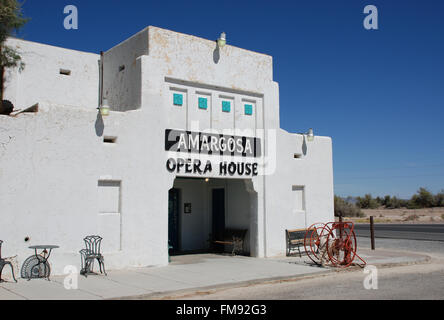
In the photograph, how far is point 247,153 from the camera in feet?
51.3

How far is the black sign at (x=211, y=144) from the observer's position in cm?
1396

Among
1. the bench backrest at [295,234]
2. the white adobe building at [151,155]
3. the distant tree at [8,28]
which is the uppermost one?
the distant tree at [8,28]

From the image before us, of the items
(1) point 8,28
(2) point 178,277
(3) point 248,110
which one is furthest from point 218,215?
A: (1) point 8,28

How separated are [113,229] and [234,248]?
16.9 feet

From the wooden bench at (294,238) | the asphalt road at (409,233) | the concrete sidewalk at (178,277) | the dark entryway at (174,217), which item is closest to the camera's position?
the concrete sidewalk at (178,277)

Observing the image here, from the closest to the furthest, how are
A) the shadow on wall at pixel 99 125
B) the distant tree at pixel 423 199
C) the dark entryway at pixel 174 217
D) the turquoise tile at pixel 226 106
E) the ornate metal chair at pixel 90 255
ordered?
the ornate metal chair at pixel 90 255
the shadow on wall at pixel 99 125
the turquoise tile at pixel 226 106
the dark entryway at pixel 174 217
the distant tree at pixel 423 199

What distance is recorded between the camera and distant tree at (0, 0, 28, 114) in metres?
13.4

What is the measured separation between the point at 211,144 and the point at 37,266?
6.36m

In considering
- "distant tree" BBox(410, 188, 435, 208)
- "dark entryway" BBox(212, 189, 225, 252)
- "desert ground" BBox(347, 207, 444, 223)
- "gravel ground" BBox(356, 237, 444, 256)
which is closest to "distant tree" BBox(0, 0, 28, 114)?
"dark entryway" BBox(212, 189, 225, 252)

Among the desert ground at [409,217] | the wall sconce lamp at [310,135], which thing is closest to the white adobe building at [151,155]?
the wall sconce lamp at [310,135]

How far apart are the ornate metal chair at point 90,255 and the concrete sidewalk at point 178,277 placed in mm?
363

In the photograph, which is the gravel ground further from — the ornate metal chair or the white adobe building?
the ornate metal chair

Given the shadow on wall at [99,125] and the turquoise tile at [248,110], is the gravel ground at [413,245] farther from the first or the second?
the shadow on wall at [99,125]

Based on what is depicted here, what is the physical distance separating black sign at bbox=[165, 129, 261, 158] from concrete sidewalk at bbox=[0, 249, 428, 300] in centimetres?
358
